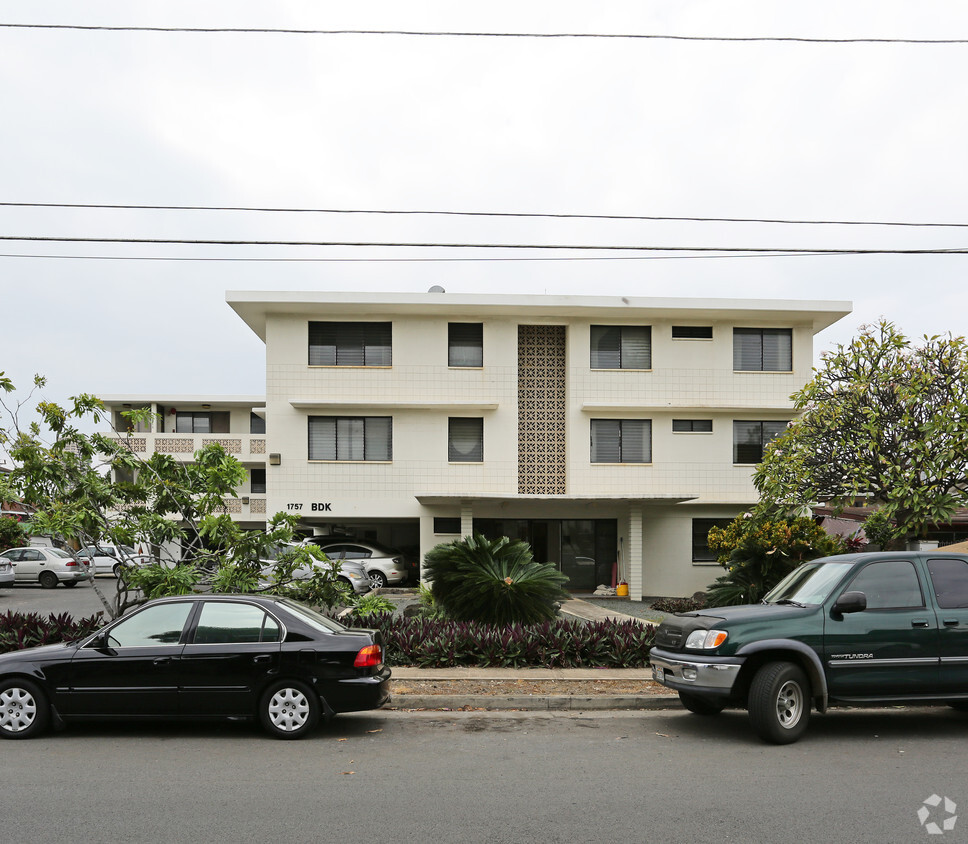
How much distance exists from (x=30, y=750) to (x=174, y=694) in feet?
4.23

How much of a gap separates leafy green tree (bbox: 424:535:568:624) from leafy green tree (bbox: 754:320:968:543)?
5459mm

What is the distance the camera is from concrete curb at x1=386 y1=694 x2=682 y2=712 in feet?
32.4

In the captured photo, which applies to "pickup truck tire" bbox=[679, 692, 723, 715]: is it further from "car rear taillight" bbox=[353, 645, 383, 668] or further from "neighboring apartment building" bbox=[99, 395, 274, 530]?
"neighboring apartment building" bbox=[99, 395, 274, 530]

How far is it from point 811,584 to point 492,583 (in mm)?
5555

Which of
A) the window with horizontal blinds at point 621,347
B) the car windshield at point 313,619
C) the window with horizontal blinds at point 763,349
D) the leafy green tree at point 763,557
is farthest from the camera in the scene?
the window with horizontal blinds at point 763,349

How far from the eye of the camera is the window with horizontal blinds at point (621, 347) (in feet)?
87.7

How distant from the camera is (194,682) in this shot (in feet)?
26.7

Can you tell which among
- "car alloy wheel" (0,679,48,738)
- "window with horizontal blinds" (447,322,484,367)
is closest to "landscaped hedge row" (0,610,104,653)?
"car alloy wheel" (0,679,48,738)

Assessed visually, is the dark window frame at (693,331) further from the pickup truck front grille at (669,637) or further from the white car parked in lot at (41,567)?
the white car parked in lot at (41,567)

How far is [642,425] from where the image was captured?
87.6ft

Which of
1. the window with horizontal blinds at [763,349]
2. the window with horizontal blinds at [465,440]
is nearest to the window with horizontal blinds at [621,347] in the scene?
the window with horizontal blinds at [763,349]

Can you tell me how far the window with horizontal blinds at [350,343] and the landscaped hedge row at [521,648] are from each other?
599 inches

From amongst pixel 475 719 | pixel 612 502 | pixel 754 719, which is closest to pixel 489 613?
pixel 475 719

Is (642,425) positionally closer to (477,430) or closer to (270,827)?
(477,430)
